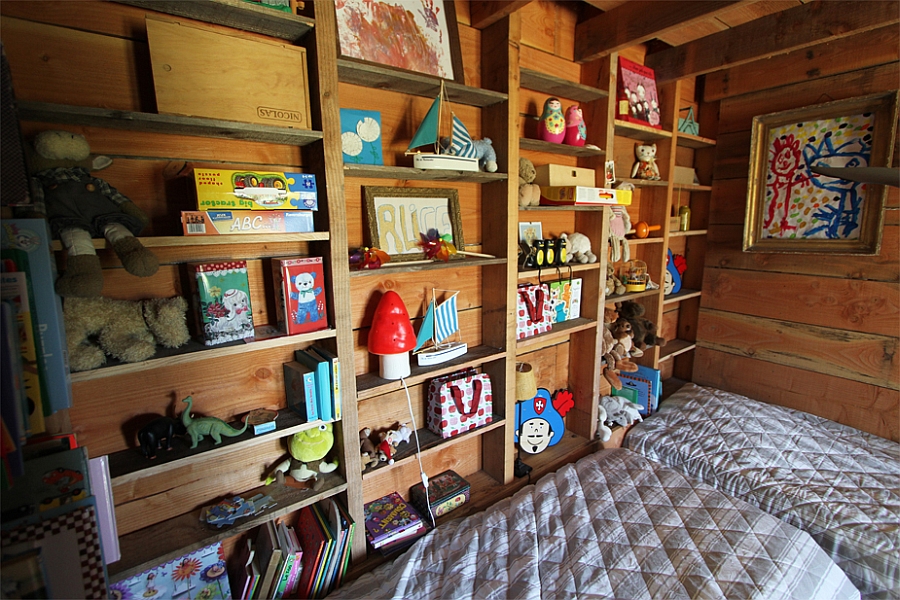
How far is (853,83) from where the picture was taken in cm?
191

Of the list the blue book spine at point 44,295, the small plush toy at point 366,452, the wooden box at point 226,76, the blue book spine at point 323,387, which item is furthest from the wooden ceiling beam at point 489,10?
the small plush toy at point 366,452

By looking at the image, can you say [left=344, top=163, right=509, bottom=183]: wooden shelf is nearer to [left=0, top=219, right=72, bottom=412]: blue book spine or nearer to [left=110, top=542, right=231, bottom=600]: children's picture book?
[left=0, top=219, right=72, bottom=412]: blue book spine

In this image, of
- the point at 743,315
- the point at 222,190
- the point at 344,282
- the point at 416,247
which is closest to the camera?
the point at 222,190

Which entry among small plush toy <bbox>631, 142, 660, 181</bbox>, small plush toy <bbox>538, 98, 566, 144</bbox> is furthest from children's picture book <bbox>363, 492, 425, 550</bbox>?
small plush toy <bbox>631, 142, 660, 181</bbox>

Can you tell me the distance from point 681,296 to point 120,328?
251cm

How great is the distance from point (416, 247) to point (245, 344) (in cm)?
64

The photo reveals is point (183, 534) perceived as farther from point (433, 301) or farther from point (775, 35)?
point (775, 35)

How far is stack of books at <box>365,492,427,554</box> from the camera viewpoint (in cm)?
139

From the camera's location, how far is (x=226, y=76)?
100 centimetres

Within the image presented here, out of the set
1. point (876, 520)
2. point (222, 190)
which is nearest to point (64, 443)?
point (222, 190)

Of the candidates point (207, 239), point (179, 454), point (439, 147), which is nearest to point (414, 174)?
point (439, 147)

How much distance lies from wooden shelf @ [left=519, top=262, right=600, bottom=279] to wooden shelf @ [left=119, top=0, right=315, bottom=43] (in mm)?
1057

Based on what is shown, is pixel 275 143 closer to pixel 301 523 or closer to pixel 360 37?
pixel 360 37

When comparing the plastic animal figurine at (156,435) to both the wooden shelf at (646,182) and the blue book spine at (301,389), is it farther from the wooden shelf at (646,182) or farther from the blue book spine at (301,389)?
the wooden shelf at (646,182)
